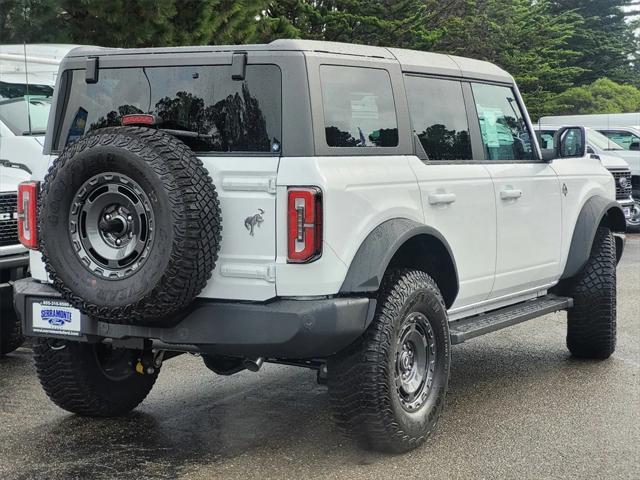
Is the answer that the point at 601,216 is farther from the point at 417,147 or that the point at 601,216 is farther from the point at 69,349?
the point at 69,349

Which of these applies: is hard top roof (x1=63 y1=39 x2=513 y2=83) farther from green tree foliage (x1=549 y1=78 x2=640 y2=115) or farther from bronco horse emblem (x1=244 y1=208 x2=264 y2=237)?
green tree foliage (x1=549 y1=78 x2=640 y2=115)

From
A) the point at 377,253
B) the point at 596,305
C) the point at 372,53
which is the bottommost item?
the point at 596,305

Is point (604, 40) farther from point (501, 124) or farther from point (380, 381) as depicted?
point (380, 381)

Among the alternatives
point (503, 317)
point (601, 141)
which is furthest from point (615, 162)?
point (503, 317)

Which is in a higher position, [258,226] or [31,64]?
[31,64]

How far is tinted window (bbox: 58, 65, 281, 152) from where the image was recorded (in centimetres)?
457

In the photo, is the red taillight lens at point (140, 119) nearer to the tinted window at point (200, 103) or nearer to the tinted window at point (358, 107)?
the tinted window at point (200, 103)

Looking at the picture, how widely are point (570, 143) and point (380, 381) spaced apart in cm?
276

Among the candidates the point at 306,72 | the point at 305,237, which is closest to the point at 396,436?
the point at 305,237

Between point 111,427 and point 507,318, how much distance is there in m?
2.38

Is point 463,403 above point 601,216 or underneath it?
underneath

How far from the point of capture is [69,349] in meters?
5.25

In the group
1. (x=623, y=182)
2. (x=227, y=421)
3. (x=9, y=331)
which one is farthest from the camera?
(x=623, y=182)

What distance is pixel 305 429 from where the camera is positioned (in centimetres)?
532
